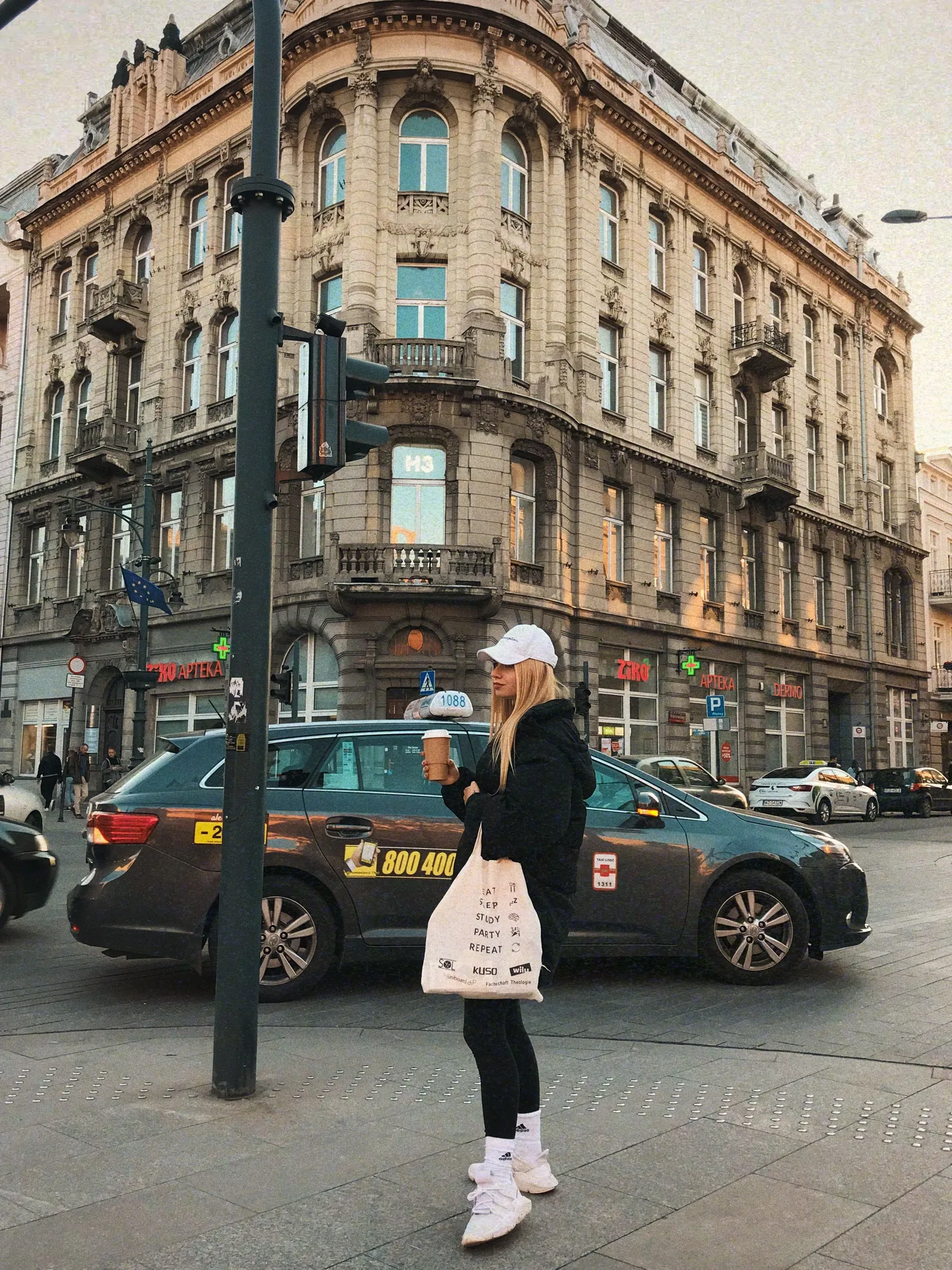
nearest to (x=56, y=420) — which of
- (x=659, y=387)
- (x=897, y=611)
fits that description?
(x=659, y=387)

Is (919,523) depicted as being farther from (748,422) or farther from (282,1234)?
(282,1234)

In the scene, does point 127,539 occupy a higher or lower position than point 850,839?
higher

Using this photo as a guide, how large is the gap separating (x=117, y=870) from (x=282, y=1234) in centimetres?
397

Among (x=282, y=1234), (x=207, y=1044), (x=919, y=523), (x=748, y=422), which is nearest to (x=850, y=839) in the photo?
(x=748, y=422)

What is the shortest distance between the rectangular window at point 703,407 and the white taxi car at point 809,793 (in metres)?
10.4

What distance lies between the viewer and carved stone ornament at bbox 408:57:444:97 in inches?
1054

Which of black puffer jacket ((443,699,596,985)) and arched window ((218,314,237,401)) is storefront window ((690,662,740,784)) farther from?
black puffer jacket ((443,699,596,985))

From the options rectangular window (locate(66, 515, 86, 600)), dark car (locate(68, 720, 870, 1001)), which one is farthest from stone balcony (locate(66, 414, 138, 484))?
dark car (locate(68, 720, 870, 1001))

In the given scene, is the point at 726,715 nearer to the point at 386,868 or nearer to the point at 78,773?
the point at 78,773

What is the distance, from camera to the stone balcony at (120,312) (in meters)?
33.4

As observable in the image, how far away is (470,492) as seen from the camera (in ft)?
85.4

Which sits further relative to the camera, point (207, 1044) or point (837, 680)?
point (837, 680)

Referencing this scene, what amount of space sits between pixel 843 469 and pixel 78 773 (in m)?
28.6

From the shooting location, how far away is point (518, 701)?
3775 mm
